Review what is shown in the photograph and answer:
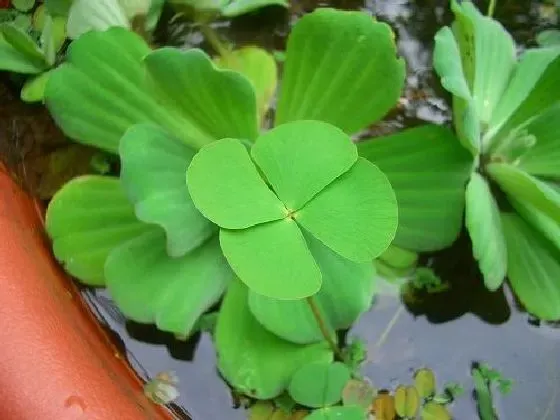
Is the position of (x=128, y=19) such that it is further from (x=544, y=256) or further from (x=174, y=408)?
(x=544, y=256)

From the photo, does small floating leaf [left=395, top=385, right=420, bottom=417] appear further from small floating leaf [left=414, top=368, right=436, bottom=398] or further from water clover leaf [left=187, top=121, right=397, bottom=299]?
water clover leaf [left=187, top=121, right=397, bottom=299]

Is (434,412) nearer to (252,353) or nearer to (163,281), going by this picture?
(252,353)

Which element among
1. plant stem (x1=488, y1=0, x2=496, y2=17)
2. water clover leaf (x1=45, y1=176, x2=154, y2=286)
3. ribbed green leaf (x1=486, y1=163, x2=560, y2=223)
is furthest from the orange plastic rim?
plant stem (x1=488, y1=0, x2=496, y2=17)

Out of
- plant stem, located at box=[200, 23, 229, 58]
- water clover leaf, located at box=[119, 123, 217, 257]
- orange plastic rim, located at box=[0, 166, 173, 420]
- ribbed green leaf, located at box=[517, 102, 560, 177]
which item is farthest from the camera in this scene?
plant stem, located at box=[200, 23, 229, 58]

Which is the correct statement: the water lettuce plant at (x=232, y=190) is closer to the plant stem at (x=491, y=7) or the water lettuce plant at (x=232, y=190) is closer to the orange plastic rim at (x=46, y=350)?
the orange plastic rim at (x=46, y=350)

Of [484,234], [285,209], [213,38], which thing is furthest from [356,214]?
[213,38]

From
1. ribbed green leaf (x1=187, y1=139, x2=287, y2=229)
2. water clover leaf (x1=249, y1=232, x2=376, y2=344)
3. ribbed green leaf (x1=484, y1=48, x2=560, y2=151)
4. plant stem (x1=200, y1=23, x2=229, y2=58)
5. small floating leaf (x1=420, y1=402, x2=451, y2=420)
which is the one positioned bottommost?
small floating leaf (x1=420, y1=402, x2=451, y2=420)

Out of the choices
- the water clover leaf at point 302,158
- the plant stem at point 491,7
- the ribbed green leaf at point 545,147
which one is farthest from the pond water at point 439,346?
the plant stem at point 491,7

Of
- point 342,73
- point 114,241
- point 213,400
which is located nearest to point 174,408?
point 213,400
